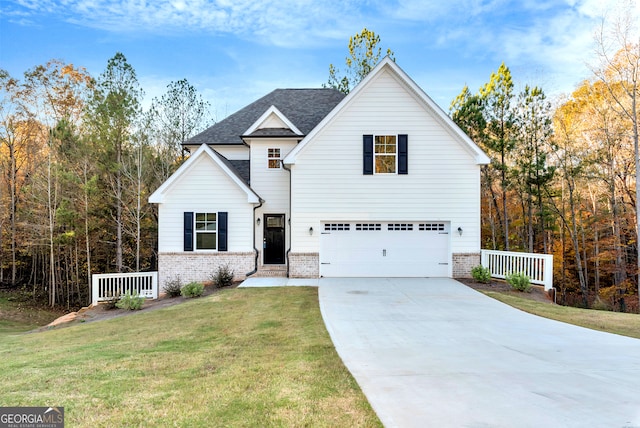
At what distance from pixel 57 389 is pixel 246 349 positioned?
8.27 ft

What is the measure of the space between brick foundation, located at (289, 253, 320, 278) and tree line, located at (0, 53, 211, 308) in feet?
31.8

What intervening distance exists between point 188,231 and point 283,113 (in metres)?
7.23

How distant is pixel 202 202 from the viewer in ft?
45.5

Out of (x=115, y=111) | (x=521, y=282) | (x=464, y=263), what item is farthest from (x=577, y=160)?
(x=115, y=111)

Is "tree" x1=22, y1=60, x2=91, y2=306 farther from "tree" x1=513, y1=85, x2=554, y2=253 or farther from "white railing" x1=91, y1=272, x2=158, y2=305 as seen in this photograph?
"tree" x1=513, y1=85, x2=554, y2=253

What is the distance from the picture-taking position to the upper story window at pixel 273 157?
50.5 feet

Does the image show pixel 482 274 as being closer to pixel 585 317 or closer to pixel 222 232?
pixel 585 317

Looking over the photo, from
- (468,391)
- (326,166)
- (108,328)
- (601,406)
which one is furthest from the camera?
(326,166)

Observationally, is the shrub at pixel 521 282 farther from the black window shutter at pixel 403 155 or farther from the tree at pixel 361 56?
the tree at pixel 361 56

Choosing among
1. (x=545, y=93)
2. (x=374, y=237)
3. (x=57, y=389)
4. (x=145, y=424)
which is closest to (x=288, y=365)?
(x=145, y=424)

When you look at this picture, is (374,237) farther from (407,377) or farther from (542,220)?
(542,220)

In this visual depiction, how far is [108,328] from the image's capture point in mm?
8844

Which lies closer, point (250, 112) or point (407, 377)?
point (407, 377)

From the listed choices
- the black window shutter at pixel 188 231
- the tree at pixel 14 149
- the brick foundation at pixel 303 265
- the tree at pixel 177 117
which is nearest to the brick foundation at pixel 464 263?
the brick foundation at pixel 303 265
